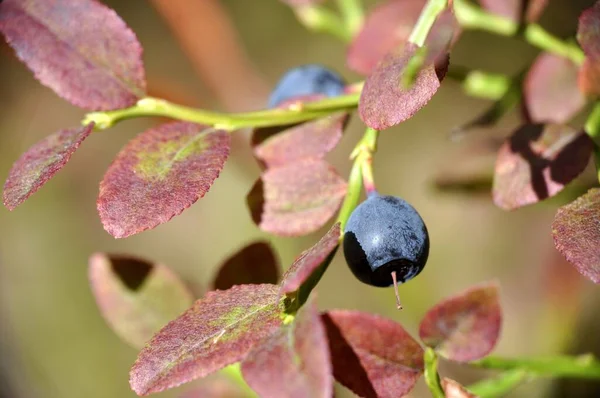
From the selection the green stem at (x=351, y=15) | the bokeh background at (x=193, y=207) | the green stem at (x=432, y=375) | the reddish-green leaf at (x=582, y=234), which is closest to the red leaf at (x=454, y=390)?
the green stem at (x=432, y=375)

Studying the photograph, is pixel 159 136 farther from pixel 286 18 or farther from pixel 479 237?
pixel 286 18

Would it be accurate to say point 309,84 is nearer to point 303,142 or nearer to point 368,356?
point 303,142

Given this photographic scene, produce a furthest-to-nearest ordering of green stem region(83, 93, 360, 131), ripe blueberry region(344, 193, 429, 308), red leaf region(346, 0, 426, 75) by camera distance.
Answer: red leaf region(346, 0, 426, 75)
green stem region(83, 93, 360, 131)
ripe blueberry region(344, 193, 429, 308)

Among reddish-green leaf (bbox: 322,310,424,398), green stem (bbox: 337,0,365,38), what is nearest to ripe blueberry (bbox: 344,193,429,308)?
reddish-green leaf (bbox: 322,310,424,398)

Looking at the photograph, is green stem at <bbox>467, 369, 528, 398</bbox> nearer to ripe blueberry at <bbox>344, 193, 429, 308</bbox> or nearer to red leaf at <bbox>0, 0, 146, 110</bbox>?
ripe blueberry at <bbox>344, 193, 429, 308</bbox>

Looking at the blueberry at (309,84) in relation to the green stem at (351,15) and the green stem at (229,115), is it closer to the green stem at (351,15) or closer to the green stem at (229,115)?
the green stem at (229,115)
